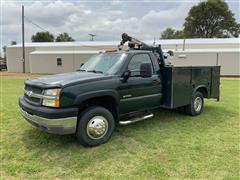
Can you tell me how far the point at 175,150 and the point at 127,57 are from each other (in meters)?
2.26

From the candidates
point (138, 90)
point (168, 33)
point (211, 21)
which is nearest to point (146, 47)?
point (138, 90)

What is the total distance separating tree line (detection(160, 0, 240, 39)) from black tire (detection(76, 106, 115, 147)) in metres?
50.8

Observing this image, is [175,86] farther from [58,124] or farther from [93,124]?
[58,124]

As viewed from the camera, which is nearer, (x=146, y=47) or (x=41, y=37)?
(x=146, y=47)

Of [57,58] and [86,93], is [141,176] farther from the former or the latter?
[57,58]

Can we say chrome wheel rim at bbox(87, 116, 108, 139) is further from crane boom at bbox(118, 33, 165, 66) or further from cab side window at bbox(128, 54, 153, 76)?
crane boom at bbox(118, 33, 165, 66)

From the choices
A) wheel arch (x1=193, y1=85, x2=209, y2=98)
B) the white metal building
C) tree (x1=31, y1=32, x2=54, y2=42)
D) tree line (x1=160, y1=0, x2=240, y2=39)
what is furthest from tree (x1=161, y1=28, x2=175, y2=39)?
wheel arch (x1=193, y1=85, x2=209, y2=98)

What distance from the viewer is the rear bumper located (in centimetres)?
396

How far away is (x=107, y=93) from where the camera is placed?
4570mm

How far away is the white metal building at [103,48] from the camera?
25.3 metres

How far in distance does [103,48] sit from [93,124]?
91.0ft

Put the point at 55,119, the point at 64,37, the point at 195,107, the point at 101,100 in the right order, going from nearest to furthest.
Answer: the point at 55,119
the point at 101,100
the point at 195,107
the point at 64,37

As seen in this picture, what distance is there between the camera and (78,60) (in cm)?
3011

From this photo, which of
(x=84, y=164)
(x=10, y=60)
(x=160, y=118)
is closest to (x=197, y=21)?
(x=10, y=60)
